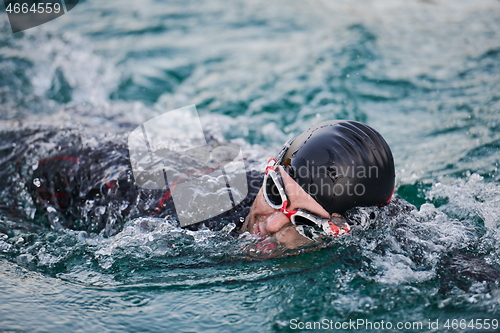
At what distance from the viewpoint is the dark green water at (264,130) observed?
111 inches

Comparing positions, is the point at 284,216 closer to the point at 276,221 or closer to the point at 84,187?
the point at 276,221

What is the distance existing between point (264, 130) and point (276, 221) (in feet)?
11.2

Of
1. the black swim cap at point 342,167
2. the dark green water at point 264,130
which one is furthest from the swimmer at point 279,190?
the dark green water at point 264,130

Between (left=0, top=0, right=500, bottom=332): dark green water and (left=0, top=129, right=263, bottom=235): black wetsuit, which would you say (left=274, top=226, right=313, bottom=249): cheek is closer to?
(left=0, top=0, right=500, bottom=332): dark green water

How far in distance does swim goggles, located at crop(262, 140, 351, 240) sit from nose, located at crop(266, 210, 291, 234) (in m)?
0.05

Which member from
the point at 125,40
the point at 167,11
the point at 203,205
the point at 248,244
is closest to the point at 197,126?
the point at 203,205

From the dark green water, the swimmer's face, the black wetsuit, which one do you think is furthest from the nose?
the black wetsuit

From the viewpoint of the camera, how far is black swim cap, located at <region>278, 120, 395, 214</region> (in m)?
3.04

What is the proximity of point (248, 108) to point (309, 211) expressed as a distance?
4195mm

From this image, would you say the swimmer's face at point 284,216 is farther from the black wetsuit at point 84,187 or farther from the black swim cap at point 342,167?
the black wetsuit at point 84,187

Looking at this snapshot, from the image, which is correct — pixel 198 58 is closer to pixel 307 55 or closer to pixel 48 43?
pixel 307 55

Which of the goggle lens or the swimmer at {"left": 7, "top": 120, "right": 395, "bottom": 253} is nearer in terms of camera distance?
the swimmer at {"left": 7, "top": 120, "right": 395, "bottom": 253}

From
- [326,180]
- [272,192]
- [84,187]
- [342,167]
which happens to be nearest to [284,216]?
[272,192]

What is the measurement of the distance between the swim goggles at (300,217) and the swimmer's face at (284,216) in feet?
0.12
